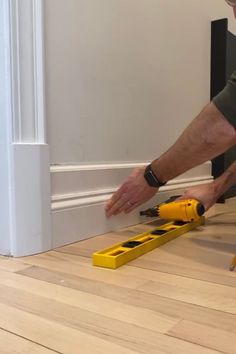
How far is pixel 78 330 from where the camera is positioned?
501 millimetres

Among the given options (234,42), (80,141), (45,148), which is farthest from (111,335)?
(234,42)

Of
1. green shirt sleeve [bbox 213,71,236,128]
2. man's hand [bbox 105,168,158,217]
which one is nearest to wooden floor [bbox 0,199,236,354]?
man's hand [bbox 105,168,158,217]

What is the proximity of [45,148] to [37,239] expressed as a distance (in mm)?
207

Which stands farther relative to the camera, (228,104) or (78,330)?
(228,104)

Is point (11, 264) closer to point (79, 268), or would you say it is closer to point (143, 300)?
point (79, 268)

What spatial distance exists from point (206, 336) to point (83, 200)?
1.88 feet

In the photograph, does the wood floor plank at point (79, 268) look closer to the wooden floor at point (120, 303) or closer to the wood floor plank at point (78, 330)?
the wooden floor at point (120, 303)

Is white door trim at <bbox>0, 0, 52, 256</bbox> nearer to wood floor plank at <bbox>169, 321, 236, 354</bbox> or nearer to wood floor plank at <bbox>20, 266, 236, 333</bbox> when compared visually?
wood floor plank at <bbox>20, 266, 236, 333</bbox>

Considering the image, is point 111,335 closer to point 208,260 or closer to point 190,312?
point 190,312

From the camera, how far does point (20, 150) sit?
33.0 inches

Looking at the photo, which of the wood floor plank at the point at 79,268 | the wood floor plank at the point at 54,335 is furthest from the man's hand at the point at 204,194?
the wood floor plank at the point at 54,335

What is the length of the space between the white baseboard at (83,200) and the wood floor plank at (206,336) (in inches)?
19.0

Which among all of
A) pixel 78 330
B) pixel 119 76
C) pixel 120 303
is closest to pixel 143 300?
pixel 120 303

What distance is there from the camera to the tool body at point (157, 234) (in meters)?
0.79
